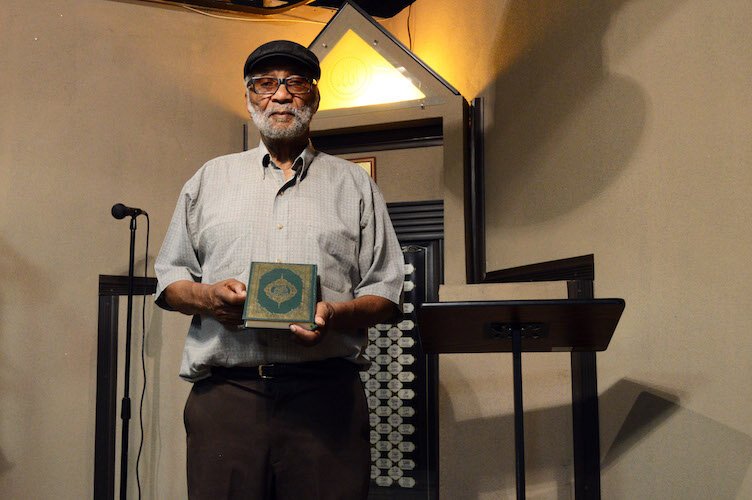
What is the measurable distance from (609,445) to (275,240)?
1151 millimetres

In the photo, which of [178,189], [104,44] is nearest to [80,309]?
[178,189]

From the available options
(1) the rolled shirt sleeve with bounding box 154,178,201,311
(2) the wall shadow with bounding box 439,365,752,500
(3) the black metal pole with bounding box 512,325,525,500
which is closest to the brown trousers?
(1) the rolled shirt sleeve with bounding box 154,178,201,311

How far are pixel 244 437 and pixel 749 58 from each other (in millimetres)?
1355

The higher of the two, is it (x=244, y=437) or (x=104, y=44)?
(x=104, y=44)

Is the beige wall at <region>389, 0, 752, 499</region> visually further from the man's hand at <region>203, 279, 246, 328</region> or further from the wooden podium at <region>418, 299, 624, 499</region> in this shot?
the man's hand at <region>203, 279, 246, 328</region>

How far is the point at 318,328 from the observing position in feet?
4.52

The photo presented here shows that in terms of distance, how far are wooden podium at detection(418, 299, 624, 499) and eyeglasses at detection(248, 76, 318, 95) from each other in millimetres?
568

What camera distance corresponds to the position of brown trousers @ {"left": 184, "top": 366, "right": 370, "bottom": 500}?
1437 mm

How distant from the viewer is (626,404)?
79.4 inches

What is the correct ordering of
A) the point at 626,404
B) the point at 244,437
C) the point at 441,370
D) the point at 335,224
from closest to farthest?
1. the point at 244,437
2. the point at 335,224
3. the point at 626,404
4. the point at 441,370

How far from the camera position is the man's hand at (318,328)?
1354 mm

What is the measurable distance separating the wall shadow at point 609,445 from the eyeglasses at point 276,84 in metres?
1.10

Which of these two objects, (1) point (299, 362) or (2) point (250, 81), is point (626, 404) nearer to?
(1) point (299, 362)

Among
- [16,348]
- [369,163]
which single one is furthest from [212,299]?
[369,163]
